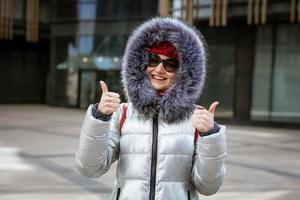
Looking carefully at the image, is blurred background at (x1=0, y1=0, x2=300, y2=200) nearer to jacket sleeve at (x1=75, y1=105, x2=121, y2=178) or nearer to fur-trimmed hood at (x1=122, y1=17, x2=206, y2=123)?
fur-trimmed hood at (x1=122, y1=17, x2=206, y2=123)

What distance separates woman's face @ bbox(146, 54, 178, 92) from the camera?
291 centimetres

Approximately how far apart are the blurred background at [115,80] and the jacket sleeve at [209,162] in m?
0.57

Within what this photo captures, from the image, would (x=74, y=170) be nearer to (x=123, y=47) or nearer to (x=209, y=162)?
(x=209, y=162)

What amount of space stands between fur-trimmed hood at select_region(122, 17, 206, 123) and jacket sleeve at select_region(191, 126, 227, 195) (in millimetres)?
237

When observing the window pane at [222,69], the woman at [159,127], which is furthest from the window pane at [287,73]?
the woman at [159,127]

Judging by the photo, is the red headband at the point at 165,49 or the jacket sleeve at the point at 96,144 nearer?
the jacket sleeve at the point at 96,144

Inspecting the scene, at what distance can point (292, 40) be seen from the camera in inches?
846

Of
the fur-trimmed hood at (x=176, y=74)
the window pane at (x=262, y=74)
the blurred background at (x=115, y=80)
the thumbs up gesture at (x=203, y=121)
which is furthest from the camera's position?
the window pane at (x=262, y=74)

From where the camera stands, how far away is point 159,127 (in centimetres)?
284

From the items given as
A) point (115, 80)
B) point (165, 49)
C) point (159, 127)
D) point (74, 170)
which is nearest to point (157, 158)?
point (159, 127)

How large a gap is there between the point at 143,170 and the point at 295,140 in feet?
49.9

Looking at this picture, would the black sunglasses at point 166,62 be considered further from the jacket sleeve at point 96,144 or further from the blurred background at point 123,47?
the blurred background at point 123,47

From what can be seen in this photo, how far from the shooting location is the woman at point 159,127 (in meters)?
2.73

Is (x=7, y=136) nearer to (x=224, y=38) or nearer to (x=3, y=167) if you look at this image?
(x=3, y=167)
